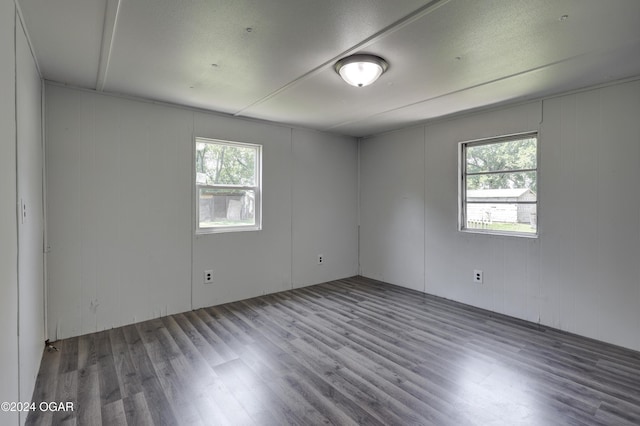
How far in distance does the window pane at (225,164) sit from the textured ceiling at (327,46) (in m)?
0.71

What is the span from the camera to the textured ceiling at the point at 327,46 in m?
1.84

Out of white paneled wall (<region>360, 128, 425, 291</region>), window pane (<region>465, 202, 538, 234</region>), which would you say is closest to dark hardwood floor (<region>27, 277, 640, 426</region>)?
window pane (<region>465, 202, 538, 234</region>)

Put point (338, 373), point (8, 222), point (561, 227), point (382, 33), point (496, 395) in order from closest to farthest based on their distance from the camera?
point (8, 222) < point (382, 33) < point (496, 395) < point (338, 373) < point (561, 227)

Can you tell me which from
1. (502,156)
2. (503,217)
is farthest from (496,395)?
(502,156)

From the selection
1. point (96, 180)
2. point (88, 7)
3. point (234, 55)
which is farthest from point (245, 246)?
point (88, 7)

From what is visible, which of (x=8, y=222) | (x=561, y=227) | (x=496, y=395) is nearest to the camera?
(x=8, y=222)

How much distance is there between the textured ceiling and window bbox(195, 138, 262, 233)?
775 millimetres

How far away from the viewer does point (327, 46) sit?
2.25 meters

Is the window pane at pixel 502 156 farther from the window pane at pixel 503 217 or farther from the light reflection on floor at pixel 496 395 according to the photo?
the light reflection on floor at pixel 496 395

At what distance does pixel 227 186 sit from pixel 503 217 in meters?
3.41

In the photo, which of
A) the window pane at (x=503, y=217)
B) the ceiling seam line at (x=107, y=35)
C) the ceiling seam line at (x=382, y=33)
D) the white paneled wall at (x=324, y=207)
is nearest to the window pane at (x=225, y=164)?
the white paneled wall at (x=324, y=207)

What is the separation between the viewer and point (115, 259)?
332cm

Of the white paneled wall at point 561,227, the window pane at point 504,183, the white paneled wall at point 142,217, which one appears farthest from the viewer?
the window pane at point 504,183

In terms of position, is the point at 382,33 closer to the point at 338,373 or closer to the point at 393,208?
the point at 338,373
